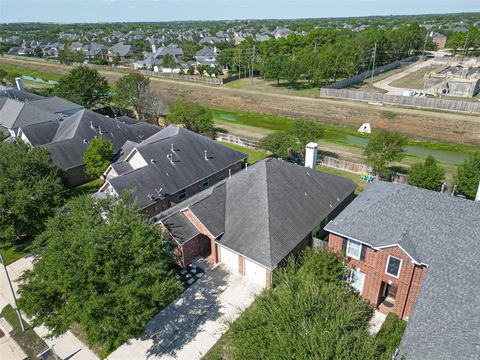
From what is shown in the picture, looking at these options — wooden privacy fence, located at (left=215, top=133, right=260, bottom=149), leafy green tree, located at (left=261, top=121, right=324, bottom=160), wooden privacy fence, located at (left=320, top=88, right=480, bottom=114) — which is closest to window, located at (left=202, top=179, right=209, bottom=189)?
leafy green tree, located at (left=261, top=121, right=324, bottom=160)

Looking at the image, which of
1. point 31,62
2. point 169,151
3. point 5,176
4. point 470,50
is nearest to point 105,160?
point 169,151

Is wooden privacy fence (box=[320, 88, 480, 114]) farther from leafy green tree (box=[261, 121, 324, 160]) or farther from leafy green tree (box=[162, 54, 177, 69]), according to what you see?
leafy green tree (box=[162, 54, 177, 69])

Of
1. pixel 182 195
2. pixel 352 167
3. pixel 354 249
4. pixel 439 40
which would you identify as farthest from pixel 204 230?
pixel 439 40

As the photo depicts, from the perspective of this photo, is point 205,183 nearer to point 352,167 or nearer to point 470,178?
point 352,167

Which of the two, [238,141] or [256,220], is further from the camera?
[238,141]

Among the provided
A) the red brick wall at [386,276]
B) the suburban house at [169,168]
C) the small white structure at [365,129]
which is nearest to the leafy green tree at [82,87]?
the suburban house at [169,168]

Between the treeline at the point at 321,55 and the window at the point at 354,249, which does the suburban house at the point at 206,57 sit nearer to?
the treeline at the point at 321,55
